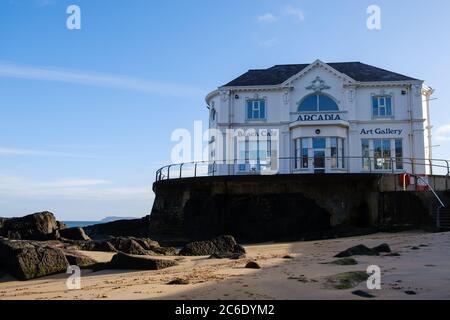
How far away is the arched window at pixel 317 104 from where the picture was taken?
1222 inches

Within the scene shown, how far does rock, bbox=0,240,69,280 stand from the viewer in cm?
1094

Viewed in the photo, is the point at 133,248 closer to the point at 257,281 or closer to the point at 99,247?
the point at 99,247

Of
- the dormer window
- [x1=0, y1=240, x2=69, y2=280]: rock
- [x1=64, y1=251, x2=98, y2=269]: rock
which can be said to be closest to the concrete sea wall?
[x1=64, y1=251, x2=98, y2=269]: rock

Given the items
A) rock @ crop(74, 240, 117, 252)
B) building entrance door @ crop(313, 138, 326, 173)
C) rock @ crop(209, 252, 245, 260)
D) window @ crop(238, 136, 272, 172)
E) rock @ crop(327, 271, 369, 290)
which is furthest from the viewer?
window @ crop(238, 136, 272, 172)

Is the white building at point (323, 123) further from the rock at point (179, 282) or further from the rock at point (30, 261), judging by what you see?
the rock at point (179, 282)

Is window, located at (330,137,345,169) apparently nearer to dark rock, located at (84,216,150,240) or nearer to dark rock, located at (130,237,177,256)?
dark rock, located at (84,216,150,240)

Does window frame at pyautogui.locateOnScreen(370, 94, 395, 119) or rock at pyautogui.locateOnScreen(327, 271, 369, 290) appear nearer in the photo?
rock at pyautogui.locateOnScreen(327, 271, 369, 290)

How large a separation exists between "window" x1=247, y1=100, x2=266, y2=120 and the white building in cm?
6

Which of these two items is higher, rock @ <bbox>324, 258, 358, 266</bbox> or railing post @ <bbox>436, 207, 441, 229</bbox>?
railing post @ <bbox>436, 207, 441, 229</bbox>

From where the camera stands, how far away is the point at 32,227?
23266mm

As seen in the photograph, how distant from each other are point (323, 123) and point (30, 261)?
22048mm

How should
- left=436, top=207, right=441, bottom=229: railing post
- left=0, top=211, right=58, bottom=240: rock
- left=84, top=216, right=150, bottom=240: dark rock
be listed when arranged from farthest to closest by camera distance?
left=84, top=216, right=150, bottom=240: dark rock < left=0, top=211, right=58, bottom=240: rock < left=436, top=207, right=441, bottom=229: railing post

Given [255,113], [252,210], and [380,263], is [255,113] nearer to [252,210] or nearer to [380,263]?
[252,210]

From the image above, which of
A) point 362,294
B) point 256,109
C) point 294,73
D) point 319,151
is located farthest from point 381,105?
point 362,294
